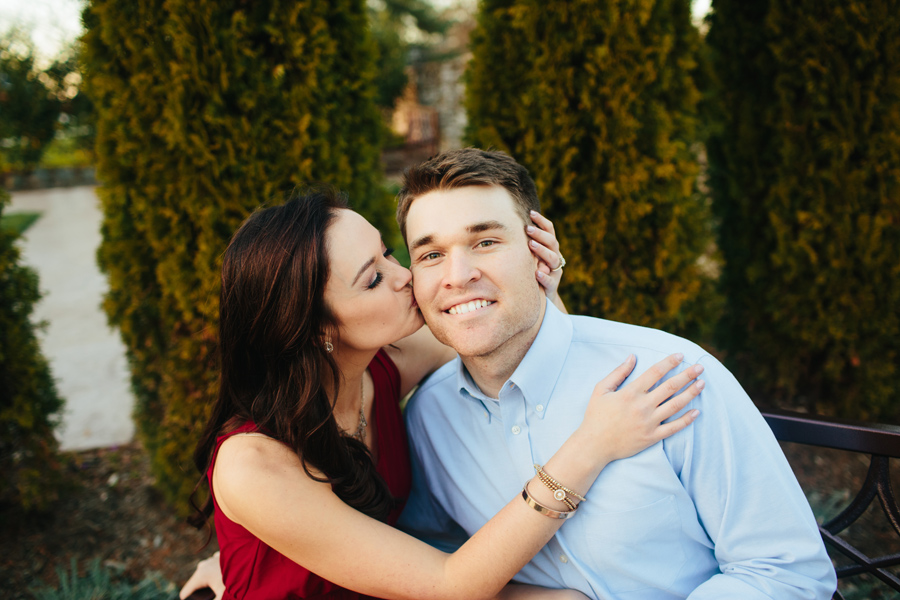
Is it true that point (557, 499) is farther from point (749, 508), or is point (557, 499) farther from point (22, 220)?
point (22, 220)

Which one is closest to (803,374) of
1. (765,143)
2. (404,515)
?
(765,143)

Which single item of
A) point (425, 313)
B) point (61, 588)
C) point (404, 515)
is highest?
point (425, 313)

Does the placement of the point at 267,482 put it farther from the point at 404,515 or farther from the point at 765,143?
the point at 765,143

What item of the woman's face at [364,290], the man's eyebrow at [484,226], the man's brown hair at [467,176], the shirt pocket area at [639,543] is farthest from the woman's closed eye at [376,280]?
→ the shirt pocket area at [639,543]

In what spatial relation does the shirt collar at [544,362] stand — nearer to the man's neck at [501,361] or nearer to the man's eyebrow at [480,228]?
the man's neck at [501,361]

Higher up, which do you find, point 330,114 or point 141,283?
point 330,114

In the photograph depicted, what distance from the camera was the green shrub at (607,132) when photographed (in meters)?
3.36

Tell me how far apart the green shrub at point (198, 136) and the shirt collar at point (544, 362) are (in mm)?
1846

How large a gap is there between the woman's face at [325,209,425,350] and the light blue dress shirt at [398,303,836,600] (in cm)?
35

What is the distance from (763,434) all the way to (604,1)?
107 inches

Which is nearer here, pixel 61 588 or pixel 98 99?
pixel 61 588

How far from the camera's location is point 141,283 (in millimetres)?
3545

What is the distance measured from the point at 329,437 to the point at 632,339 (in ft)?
4.02

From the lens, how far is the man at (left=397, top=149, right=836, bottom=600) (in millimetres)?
1719
